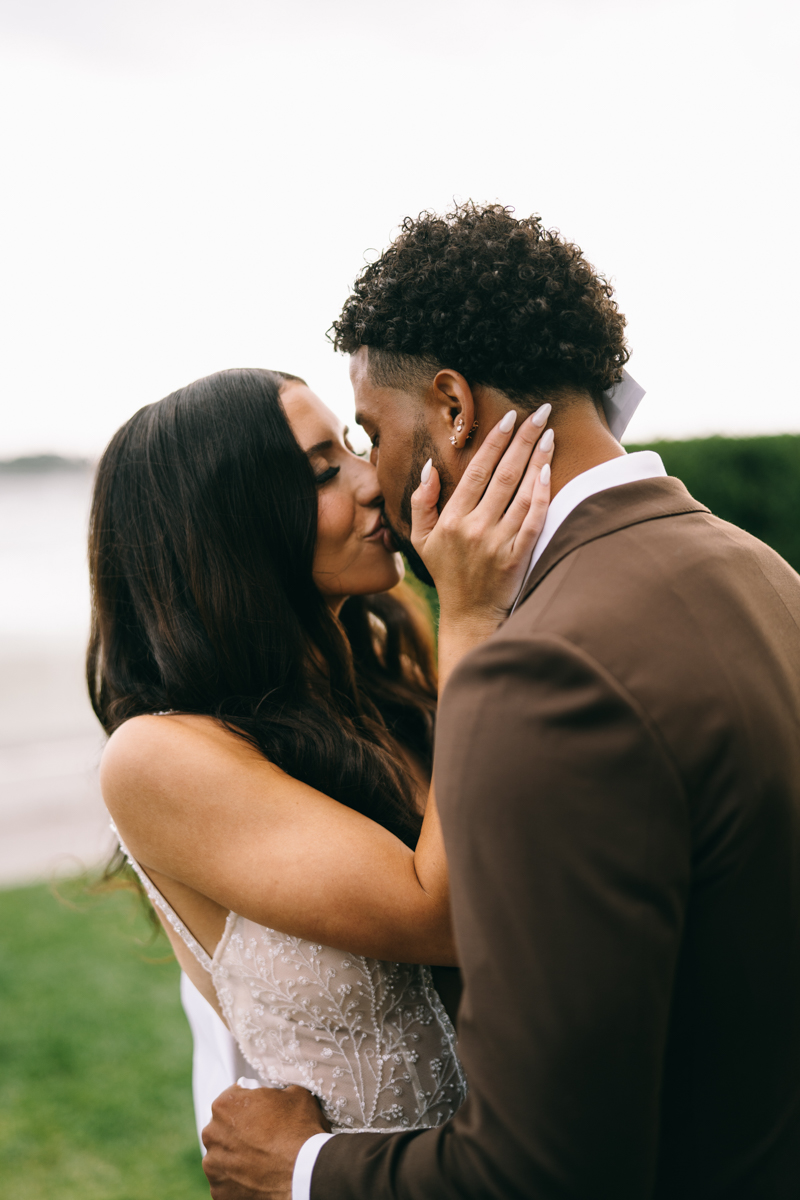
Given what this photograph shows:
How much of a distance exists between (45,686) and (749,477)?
516 inches

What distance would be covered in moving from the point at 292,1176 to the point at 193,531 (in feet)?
5.28

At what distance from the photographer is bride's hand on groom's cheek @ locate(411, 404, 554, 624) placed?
6.09 feet

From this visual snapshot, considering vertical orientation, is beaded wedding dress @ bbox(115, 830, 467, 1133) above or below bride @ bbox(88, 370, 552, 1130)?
below

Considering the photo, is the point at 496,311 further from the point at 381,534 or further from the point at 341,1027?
the point at 341,1027

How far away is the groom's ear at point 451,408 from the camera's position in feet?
6.23

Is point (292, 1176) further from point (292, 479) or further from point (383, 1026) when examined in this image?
point (292, 479)

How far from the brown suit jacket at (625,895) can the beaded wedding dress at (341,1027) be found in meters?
0.75

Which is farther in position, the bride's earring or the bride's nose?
the bride's nose

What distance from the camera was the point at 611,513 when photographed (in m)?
1.61

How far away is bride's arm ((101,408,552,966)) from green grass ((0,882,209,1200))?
1206 millimetres

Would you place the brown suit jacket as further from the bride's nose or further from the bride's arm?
the bride's nose

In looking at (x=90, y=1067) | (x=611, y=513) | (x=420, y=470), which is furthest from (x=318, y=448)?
(x=90, y=1067)

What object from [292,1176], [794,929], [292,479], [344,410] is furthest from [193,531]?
[794,929]

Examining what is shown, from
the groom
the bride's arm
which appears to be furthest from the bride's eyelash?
the groom
